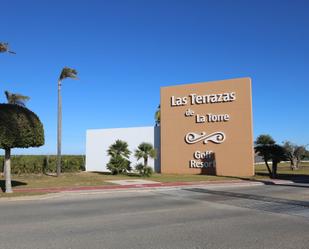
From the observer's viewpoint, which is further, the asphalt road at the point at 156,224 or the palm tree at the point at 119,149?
the palm tree at the point at 119,149

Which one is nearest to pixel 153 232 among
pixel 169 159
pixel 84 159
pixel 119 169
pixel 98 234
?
pixel 98 234

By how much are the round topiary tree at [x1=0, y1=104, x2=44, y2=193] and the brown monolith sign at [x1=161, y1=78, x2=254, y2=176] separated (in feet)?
60.2

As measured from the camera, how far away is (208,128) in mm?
34250

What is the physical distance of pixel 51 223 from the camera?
416 inches

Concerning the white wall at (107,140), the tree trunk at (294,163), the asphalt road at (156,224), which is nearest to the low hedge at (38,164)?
the white wall at (107,140)

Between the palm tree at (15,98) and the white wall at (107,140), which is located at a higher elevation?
the palm tree at (15,98)

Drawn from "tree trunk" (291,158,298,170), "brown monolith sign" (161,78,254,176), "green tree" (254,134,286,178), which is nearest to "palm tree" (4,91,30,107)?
"brown monolith sign" (161,78,254,176)

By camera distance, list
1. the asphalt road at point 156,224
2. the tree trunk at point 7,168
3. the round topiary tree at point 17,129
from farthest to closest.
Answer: the tree trunk at point 7,168
the round topiary tree at point 17,129
the asphalt road at point 156,224

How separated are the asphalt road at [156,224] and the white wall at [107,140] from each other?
22.5 metres

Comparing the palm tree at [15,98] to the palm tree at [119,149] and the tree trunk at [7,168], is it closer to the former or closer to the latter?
the palm tree at [119,149]

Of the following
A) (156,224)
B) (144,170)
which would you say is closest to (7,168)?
(156,224)

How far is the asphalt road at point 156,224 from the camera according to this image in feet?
26.9

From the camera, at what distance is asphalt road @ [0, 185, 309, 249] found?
26.9 feet

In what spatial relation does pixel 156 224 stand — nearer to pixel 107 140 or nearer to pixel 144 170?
pixel 144 170
